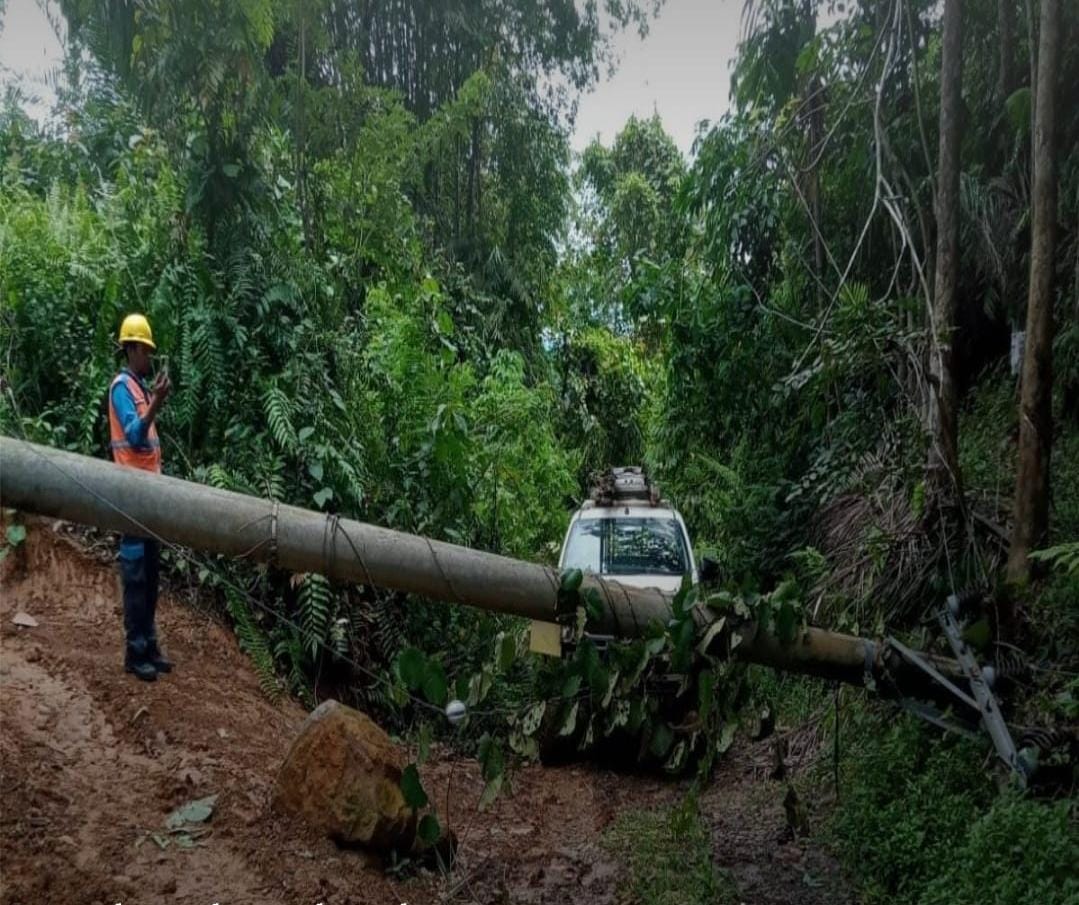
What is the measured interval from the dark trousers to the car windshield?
13.3 feet

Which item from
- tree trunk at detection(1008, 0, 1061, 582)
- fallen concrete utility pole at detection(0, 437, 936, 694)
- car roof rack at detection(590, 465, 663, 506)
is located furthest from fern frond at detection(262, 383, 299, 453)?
tree trunk at detection(1008, 0, 1061, 582)

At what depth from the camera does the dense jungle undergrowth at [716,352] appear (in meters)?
5.06

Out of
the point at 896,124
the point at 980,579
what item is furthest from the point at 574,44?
the point at 980,579

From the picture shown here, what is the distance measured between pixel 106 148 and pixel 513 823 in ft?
24.7

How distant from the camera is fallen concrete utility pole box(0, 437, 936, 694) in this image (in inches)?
115

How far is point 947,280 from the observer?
6.26 meters

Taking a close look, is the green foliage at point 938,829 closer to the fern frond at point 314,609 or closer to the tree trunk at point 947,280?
the tree trunk at point 947,280

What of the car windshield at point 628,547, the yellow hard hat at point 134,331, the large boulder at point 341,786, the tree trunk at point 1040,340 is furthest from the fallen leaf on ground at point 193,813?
the tree trunk at point 1040,340

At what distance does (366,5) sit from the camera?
44.7ft

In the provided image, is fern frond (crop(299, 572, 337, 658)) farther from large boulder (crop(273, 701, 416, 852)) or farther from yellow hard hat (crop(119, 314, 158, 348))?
yellow hard hat (crop(119, 314, 158, 348))

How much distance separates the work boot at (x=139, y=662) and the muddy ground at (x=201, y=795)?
0.05 meters

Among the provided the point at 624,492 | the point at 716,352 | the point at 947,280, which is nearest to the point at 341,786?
the point at 947,280

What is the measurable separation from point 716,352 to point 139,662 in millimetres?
6725

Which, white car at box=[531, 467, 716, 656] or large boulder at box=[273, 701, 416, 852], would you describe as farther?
white car at box=[531, 467, 716, 656]
